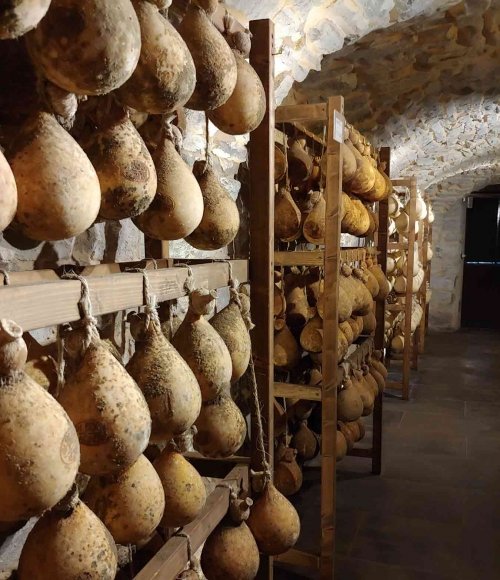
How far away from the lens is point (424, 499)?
2941 mm

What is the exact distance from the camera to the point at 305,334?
2.25 m

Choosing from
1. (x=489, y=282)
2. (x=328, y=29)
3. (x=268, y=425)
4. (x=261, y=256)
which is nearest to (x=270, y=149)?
(x=261, y=256)

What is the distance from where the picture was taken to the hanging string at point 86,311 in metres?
0.76

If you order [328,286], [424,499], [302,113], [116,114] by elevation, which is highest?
[302,113]

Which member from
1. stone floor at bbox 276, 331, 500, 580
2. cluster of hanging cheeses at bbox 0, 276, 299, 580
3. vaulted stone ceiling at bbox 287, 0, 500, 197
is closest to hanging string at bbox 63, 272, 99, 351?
cluster of hanging cheeses at bbox 0, 276, 299, 580

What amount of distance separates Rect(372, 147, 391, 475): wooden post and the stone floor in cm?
13

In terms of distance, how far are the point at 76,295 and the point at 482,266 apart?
9.14 m

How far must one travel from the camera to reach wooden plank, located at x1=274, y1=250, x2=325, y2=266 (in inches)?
80.4

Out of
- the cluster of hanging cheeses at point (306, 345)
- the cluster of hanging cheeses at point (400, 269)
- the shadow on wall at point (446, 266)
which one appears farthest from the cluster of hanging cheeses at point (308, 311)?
the shadow on wall at point (446, 266)

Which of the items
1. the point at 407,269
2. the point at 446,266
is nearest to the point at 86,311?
the point at 407,269

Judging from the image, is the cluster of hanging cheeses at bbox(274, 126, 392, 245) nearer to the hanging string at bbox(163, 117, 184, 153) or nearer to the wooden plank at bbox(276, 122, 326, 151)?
the wooden plank at bbox(276, 122, 326, 151)

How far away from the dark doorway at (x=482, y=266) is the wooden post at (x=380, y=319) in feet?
19.7

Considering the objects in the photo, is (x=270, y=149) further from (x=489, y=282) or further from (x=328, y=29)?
(x=489, y=282)

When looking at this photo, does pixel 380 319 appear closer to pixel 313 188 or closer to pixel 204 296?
pixel 313 188
